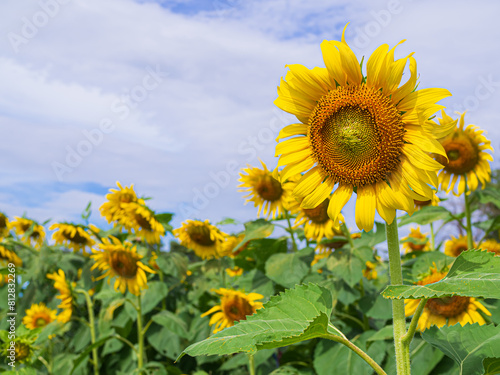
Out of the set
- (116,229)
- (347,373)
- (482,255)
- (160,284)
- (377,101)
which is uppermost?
(116,229)

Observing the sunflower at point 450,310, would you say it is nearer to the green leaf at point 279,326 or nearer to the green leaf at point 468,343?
the green leaf at point 468,343

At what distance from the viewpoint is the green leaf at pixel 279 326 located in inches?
46.1

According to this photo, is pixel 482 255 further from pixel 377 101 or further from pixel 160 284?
pixel 160 284

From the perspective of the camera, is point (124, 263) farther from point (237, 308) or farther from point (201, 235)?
point (237, 308)

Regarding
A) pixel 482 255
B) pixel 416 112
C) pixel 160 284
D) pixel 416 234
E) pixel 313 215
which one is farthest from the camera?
pixel 416 234

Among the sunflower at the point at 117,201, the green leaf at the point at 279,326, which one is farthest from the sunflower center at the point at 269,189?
the green leaf at the point at 279,326

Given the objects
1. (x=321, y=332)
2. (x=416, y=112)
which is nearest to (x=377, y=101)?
(x=416, y=112)

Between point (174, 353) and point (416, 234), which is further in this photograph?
point (416, 234)

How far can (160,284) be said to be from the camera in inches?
141

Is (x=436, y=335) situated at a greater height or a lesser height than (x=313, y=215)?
lesser

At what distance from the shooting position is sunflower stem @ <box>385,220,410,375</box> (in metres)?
1.32

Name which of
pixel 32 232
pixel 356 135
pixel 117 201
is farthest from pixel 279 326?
pixel 32 232

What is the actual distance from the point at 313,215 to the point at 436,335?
5.61ft

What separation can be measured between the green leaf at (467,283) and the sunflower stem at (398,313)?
132 millimetres
